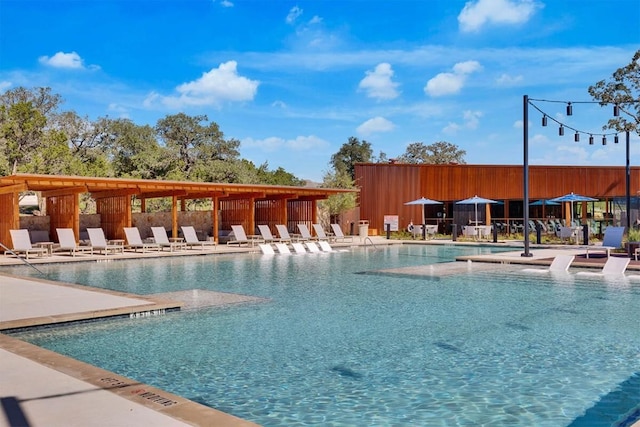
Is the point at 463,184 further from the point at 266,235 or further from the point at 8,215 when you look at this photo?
the point at 8,215

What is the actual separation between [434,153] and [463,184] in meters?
29.9

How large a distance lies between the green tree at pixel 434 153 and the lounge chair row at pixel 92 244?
4054cm

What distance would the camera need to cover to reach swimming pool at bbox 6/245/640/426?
3.93 metres

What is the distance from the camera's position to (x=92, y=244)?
1581 cm

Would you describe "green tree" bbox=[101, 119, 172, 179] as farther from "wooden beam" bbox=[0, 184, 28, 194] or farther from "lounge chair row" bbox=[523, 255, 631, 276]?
"lounge chair row" bbox=[523, 255, 631, 276]

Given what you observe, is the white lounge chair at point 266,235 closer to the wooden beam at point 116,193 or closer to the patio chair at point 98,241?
the wooden beam at point 116,193

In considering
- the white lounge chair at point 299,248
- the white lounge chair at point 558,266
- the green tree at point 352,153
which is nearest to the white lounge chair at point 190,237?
the white lounge chair at point 299,248

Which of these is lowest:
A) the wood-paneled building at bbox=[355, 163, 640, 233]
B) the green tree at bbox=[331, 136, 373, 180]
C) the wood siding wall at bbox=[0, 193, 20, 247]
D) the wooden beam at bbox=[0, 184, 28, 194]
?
the wood siding wall at bbox=[0, 193, 20, 247]

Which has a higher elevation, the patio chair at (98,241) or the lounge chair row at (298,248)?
the patio chair at (98,241)

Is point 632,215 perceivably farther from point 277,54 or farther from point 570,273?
point 277,54

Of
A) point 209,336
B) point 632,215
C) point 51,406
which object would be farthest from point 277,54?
point 51,406

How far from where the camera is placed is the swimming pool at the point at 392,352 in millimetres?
3932

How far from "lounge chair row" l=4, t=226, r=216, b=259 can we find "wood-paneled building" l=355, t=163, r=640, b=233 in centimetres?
1079

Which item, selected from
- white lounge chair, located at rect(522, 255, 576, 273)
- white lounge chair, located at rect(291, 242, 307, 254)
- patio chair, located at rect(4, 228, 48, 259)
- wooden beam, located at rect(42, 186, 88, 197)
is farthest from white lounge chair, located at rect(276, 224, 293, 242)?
white lounge chair, located at rect(522, 255, 576, 273)
